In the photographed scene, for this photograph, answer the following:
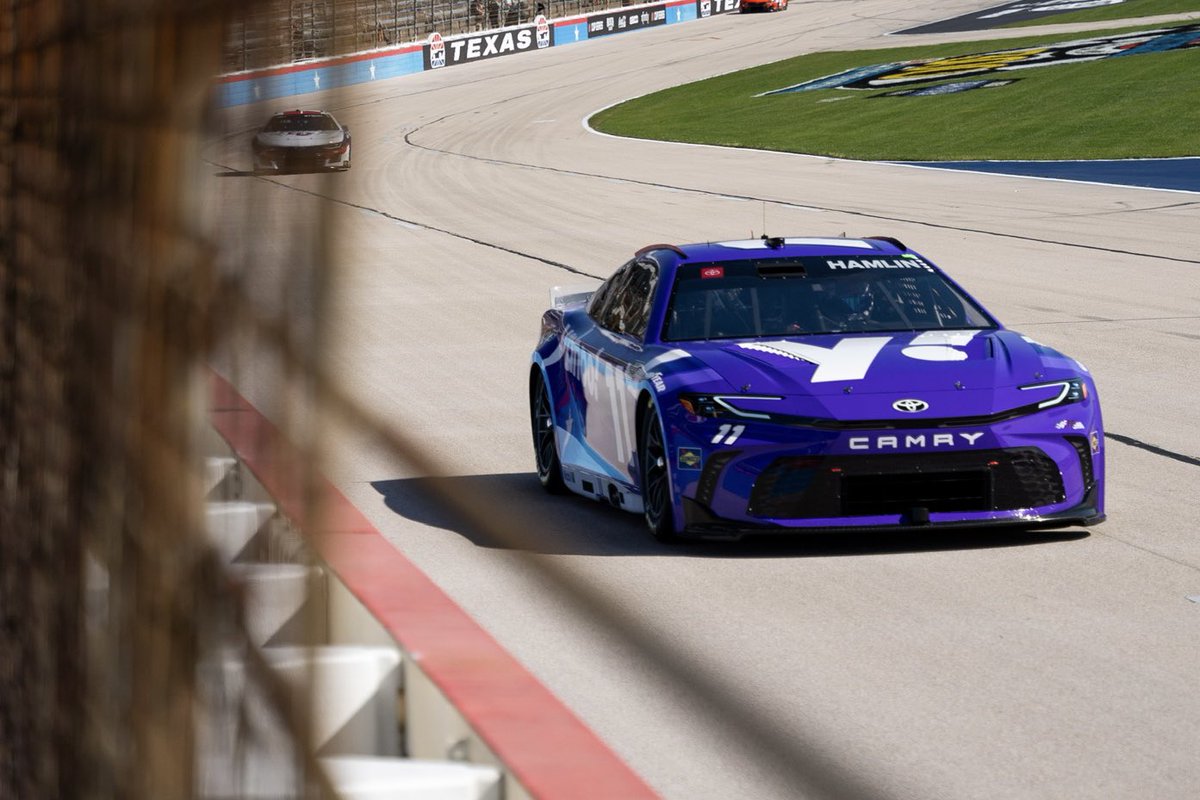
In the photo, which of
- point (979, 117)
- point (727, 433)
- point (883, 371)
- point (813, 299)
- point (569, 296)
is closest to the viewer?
point (727, 433)

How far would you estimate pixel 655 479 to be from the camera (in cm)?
788

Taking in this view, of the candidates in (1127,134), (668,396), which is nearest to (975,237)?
(1127,134)

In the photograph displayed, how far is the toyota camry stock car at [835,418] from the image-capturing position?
737cm

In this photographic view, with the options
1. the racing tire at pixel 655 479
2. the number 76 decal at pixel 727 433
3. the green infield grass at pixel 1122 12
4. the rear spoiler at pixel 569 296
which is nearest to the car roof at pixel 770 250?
the rear spoiler at pixel 569 296

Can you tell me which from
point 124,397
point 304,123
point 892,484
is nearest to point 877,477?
point 892,484

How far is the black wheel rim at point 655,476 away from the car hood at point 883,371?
0.39 meters

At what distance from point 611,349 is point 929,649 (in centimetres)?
302

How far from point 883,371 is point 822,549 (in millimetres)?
805

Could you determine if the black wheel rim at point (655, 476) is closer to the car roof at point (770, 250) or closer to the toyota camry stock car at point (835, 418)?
the toyota camry stock car at point (835, 418)

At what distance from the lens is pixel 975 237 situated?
23.0m

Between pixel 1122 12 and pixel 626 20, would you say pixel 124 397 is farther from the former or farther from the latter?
pixel 626 20

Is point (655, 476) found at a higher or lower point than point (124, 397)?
lower

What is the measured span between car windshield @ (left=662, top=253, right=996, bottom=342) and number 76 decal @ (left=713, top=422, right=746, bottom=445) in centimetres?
99

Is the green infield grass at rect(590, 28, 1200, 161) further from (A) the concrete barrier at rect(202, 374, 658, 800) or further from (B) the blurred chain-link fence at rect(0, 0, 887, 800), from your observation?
(B) the blurred chain-link fence at rect(0, 0, 887, 800)
